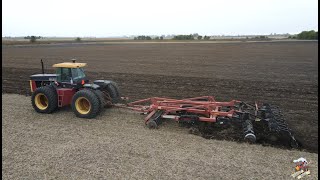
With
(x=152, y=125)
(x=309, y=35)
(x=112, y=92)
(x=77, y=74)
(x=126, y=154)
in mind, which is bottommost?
(x=126, y=154)

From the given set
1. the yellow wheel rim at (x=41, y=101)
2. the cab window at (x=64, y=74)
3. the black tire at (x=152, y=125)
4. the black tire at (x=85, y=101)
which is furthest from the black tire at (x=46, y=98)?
the black tire at (x=152, y=125)

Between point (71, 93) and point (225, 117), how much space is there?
5.25 meters

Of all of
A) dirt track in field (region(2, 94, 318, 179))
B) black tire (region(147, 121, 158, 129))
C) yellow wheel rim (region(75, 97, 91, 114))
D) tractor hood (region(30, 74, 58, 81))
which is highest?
tractor hood (region(30, 74, 58, 81))

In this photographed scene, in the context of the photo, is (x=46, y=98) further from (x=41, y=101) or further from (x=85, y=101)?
(x=85, y=101)

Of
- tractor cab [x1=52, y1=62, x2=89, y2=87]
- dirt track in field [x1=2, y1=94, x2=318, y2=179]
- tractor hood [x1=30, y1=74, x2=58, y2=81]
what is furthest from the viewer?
tractor hood [x1=30, y1=74, x2=58, y2=81]

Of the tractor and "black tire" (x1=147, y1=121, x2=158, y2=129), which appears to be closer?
"black tire" (x1=147, y1=121, x2=158, y2=129)

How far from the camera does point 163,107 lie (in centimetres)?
929

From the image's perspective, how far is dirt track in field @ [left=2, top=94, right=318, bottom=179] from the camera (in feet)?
20.9

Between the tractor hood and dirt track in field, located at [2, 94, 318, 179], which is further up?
the tractor hood

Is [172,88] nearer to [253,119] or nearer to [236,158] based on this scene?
[253,119]

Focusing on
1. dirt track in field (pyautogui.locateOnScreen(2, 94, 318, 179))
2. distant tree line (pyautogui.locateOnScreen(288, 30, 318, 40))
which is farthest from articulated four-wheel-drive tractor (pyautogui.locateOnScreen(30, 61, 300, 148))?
distant tree line (pyautogui.locateOnScreen(288, 30, 318, 40))

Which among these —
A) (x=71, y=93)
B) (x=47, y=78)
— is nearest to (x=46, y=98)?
(x=47, y=78)

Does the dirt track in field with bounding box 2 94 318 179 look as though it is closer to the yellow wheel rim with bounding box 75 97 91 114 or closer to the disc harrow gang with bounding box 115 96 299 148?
the disc harrow gang with bounding box 115 96 299 148

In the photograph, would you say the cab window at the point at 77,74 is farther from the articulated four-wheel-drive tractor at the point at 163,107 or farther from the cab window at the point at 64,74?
the cab window at the point at 64,74
